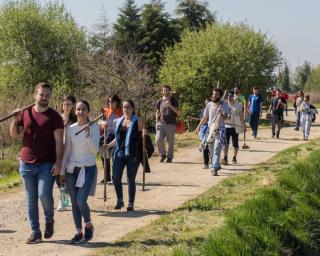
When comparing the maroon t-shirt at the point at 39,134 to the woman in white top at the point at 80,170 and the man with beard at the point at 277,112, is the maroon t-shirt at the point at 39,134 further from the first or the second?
the man with beard at the point at 277,112

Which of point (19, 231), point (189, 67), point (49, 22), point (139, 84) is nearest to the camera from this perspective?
point (19, 231)

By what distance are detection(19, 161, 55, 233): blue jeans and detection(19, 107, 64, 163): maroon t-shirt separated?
0.09 m

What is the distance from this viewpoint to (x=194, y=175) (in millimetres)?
13383

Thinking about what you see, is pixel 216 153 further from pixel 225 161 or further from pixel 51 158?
pixel 51 158

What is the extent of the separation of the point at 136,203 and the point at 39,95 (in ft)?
11.7

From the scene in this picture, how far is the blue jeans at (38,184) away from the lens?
297 inches

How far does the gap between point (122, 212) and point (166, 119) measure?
587 centimetres


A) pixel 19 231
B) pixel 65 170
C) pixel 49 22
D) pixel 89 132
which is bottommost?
pixel 19 231

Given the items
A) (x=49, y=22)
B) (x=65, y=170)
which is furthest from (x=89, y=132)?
(x=49, y=22)

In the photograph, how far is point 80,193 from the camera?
7.69 metres

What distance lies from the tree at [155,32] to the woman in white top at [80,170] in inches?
1616

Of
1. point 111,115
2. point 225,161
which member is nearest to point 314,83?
point 225,161

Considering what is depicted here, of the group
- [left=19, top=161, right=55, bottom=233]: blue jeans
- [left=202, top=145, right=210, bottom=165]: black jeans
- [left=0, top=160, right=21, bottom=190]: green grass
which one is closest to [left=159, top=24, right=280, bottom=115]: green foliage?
[left=0, top=160, right=21, bottom=190]: green grass

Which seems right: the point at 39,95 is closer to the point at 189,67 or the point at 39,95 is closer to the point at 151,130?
the point at 189,67
